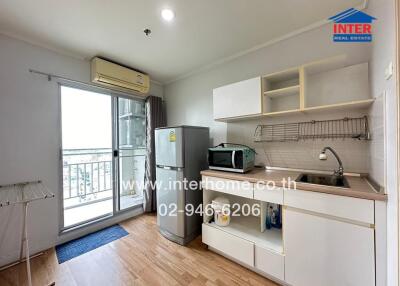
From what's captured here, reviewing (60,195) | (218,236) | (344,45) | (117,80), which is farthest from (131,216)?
(344,45)

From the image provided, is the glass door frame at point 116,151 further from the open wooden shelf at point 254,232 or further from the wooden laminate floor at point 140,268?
the open wooden shelf at point 254,232

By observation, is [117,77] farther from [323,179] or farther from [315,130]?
[323,179]

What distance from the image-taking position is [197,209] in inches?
92.0

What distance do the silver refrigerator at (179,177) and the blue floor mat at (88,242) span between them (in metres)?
→ 0.66

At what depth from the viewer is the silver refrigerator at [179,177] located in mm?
2166

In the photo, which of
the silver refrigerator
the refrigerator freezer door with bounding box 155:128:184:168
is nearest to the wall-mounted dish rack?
the silver refrigerator

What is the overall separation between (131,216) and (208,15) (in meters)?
3.13

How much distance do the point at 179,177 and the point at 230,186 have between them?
693mm

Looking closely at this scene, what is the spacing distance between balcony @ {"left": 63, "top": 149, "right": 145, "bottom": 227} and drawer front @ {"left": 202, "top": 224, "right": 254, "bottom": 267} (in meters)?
1.70

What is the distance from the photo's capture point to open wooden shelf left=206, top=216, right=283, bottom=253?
1.60 m

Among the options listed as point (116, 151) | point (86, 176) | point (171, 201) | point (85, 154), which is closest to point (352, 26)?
point (171, 201)

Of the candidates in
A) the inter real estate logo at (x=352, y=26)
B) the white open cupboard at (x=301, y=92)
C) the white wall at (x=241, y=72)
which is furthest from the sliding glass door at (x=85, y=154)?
the inter real estate logo at (x=352, y=26)

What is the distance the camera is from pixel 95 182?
11.0 feet

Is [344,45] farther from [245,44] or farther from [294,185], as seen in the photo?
[294,185]
